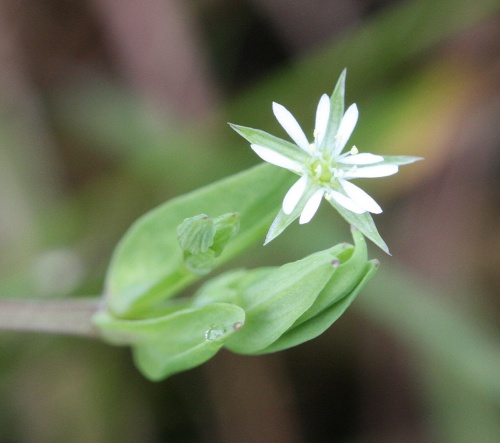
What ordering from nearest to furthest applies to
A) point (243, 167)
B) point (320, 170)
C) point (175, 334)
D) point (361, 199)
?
point (361, 199)
point (320, 170)
point (175, 334)
point (243, 167)

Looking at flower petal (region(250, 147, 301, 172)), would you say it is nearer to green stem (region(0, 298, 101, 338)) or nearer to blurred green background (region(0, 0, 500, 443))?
green stem (region(0, 298, 101, 338))

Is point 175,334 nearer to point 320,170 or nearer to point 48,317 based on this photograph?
point 48,317

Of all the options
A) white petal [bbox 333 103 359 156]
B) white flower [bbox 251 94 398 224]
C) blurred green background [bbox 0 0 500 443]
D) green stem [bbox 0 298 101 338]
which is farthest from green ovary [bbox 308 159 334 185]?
blurred green background [bbox 0 0 500 443]

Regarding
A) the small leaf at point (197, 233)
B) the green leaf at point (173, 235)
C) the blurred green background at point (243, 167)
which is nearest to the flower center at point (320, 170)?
the green leaf at point (173, 235)

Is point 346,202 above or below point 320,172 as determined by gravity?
below

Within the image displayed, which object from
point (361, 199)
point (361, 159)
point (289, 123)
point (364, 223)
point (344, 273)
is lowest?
point (344, 273)

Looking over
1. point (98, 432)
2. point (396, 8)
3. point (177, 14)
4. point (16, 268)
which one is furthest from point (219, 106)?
point (98, 432)

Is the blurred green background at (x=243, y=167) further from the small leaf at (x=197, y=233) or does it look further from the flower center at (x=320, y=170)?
the small leaf at (x=197, y=233)

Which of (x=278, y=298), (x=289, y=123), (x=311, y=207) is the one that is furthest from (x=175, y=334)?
(x=289, y=123)
